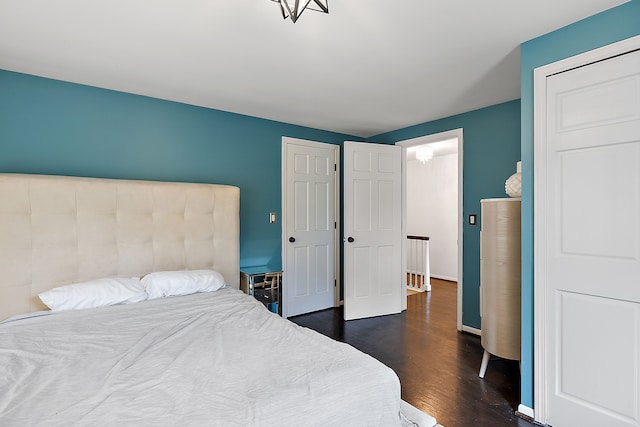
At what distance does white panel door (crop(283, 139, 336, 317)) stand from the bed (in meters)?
0.90

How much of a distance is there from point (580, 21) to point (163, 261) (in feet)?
11.0

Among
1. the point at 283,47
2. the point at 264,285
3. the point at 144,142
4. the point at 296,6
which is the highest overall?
the point at 283,47

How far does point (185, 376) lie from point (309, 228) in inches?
112

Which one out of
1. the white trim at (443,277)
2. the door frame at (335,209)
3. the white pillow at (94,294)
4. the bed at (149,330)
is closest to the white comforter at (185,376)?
the bed at (149,330)

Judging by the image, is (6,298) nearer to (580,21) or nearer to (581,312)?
(581,312)

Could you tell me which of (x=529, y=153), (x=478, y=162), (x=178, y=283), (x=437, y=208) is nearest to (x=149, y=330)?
Answer: (x=178, y=283)

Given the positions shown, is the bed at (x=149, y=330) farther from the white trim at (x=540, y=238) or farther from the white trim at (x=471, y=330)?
the white trim at (x=471, y=330)

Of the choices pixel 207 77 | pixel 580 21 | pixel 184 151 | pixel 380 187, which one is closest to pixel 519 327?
pixel 580 21

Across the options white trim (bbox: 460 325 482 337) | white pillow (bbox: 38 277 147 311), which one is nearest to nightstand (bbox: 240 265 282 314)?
white pillow (bbox: 38 277 147 311)

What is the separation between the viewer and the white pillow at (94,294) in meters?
2.18

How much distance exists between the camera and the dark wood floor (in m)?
2.13

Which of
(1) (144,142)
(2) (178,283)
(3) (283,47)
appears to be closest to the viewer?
(3) (283,47)

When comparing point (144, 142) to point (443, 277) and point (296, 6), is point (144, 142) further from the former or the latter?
point (443, 277)

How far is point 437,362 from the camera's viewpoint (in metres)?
2.81
